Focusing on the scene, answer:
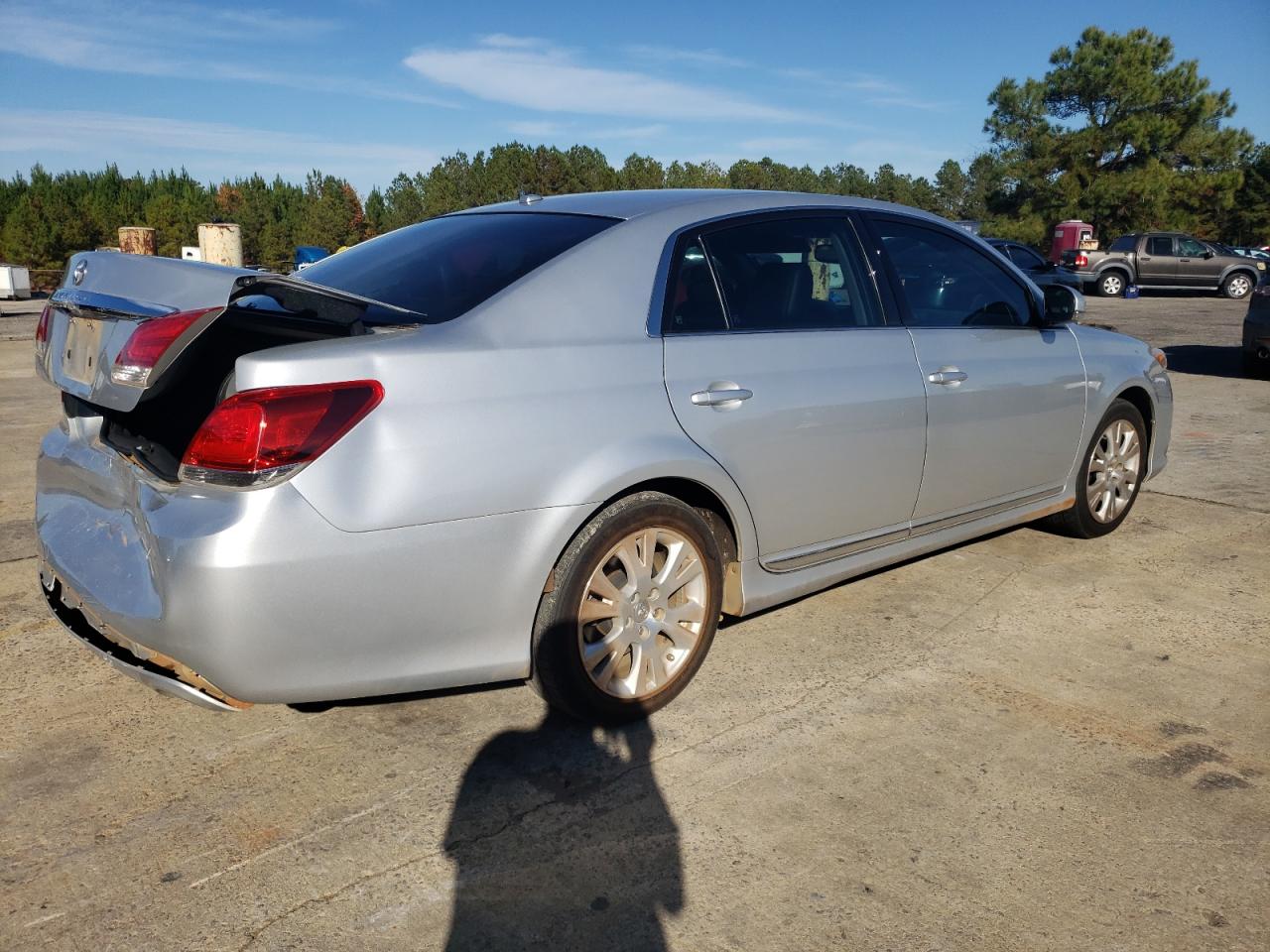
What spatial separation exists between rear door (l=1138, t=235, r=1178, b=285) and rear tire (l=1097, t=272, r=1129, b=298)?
44 cm

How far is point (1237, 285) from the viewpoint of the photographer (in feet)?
86.8

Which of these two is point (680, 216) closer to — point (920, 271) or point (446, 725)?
point (920, 271)

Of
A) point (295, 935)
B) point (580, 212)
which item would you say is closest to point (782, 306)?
point (580, 212)

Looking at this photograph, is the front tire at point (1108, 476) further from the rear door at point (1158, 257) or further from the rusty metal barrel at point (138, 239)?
the rear door at point (1158, 257)

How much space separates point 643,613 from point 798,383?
0.93 metres

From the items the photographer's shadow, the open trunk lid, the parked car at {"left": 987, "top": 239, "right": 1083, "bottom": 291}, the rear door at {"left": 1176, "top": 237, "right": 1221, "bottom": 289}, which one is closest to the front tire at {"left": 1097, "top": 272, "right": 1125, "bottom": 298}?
the rear door at {"left": 1176, "top": 237, "right": 1221, "bottom": 289}

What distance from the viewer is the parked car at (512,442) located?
100 inches

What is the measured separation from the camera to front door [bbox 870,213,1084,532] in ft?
13.2

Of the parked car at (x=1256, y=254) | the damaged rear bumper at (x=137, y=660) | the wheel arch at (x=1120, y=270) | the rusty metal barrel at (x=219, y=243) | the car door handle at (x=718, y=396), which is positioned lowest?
the damaged rear bumper at (x=137, y=660)

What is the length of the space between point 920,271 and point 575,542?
2024 mm

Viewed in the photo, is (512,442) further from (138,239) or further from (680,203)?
(138,239)

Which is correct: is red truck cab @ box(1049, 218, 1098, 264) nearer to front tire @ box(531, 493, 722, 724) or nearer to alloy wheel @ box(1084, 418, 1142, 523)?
alloy wheel @ box(1084, 418, 1142, 523)

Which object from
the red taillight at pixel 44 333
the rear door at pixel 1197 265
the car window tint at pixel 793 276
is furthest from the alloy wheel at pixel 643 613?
the rear door at pixel 1197 265

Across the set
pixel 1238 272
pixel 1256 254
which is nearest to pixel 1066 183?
pixel 1256 254
